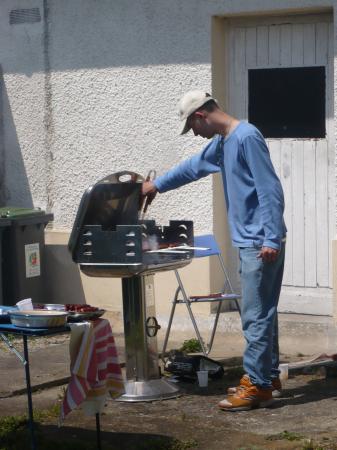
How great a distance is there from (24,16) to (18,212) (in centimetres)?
181

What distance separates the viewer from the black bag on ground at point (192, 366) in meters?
7.63

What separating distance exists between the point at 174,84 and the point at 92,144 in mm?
987

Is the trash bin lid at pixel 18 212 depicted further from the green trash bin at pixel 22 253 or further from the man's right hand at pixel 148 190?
the man's right hand at pixel 148 190

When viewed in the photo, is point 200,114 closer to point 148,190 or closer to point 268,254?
point 148,190

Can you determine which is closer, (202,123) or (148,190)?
(202,123)

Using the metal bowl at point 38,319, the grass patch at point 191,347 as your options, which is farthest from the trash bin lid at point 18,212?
the metal bowl at point 38,319

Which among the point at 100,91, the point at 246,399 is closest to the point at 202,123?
the point at 246,399

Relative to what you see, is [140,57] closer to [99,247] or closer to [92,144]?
[92,144]

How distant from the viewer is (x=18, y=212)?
9680 millimetres

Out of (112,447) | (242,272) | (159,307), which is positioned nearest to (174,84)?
(159,307)

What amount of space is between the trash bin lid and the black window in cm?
204

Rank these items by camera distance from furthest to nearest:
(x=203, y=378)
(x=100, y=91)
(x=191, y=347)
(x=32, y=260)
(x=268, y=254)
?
(x=32, y=260) → (x=100, y=91) → (x=191, y=347) → (x=203, y=378) → (x=268, y=254)

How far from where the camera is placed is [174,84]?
30.8ft

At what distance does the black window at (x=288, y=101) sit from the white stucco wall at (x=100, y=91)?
1.45ft
